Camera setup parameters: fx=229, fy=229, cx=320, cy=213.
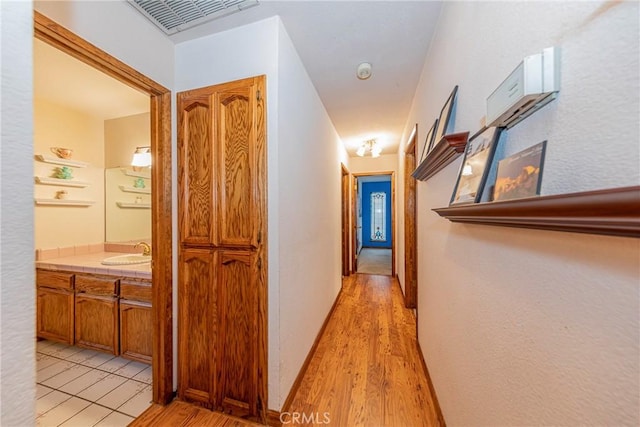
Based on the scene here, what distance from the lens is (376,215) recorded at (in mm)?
8289

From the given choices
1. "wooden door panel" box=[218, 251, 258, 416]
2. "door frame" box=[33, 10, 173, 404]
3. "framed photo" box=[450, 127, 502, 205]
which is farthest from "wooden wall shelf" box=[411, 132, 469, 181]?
"door frame" box=[33, 10, 173, 404]

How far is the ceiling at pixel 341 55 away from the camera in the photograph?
1340 millimetres

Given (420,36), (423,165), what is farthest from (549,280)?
(420,36)

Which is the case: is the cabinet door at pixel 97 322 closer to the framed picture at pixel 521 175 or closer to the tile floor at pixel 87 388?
the tile floor at pixel 87 388

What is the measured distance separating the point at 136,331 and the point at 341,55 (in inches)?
Result: 107

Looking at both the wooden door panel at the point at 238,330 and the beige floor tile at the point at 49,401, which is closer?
the wooden door panel at the point at 238,330

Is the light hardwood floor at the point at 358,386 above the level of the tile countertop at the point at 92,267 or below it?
below

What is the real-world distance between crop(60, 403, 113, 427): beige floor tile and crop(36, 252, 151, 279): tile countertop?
0.84 meters

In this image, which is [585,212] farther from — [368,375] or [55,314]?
[55,314]

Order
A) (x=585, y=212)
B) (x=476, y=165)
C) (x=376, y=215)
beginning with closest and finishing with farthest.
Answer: (x=585, y=212) → (x=476, y=165) → (x=376, y=215)

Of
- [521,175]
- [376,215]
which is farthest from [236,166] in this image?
[376,215]

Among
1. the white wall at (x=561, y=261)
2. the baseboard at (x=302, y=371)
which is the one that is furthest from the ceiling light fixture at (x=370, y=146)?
the white wall at (x=561, y=261)

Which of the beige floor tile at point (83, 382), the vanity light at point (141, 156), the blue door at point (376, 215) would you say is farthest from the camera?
the blue door at point (376, 215)

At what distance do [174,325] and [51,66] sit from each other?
2.26 m
